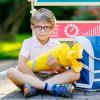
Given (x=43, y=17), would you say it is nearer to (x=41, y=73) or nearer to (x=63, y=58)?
(x=63, y=58)

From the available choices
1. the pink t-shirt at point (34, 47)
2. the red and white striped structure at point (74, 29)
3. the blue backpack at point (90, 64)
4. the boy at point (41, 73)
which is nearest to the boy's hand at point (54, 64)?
the boy at point (41, 73)

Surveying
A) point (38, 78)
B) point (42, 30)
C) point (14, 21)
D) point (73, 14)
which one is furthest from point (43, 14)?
point (73, 14)

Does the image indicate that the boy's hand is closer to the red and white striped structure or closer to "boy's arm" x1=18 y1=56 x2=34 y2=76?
"boy's arm" x1=18 y1=56 x2=34 y2=76

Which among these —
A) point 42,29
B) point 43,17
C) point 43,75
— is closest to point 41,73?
point 43,75

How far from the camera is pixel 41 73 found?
5.42 m

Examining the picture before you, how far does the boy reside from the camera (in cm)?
512

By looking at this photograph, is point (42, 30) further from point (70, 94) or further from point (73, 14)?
point (73, 14)

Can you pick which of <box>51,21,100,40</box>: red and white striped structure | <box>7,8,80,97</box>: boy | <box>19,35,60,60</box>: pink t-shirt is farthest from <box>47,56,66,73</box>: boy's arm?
<box>51,21,100,40</box>: red and white striped structure

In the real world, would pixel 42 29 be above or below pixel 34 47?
above

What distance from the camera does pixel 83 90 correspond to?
546 cm

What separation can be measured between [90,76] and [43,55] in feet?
1.71

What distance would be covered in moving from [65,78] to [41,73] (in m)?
0.28

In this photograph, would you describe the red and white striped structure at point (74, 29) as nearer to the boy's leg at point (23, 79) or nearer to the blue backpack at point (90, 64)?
the blue backpack at point (90, 64)

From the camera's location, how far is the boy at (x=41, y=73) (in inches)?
202
